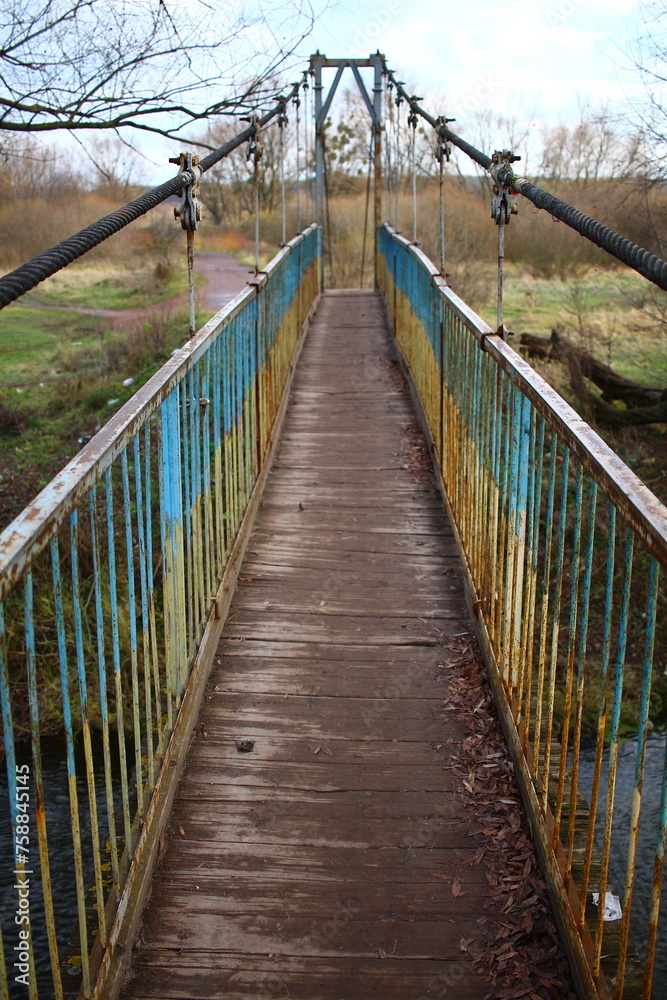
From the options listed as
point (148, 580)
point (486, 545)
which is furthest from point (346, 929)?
point (486, 545)

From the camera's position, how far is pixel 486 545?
337 cm

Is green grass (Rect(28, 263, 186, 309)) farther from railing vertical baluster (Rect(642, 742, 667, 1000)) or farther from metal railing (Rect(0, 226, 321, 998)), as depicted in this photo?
railing vertical baluster (Rect(642, 742, 667, 1000))

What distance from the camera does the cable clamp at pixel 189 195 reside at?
3.27 metres

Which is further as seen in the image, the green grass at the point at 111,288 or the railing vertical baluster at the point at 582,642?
the green grass at the point at 111,288

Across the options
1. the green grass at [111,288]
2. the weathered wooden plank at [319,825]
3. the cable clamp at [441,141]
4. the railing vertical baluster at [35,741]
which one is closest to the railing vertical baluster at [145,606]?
the weathered wooden plank at [319,825]

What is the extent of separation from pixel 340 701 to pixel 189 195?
1918 mm

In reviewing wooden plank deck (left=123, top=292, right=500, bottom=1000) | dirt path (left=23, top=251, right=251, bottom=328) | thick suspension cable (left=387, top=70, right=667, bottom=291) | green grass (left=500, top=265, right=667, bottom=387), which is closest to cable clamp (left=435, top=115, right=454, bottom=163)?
thick suspension cable (left=387, top=70, right=667, bottom=291)

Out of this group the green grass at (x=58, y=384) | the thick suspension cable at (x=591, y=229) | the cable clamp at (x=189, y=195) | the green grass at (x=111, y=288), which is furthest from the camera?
the green grass at (x=111, y=288)

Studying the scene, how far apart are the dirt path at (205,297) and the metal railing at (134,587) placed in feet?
40.4

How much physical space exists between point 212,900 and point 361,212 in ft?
67.1

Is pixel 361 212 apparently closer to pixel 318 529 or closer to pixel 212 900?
pixel 318 529

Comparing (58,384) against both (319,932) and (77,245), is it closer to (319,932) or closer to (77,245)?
(77,245)

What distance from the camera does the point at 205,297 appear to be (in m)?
18.7

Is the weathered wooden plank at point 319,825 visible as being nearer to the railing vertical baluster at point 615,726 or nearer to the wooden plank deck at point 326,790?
the wooden plank deck at point 326,790
